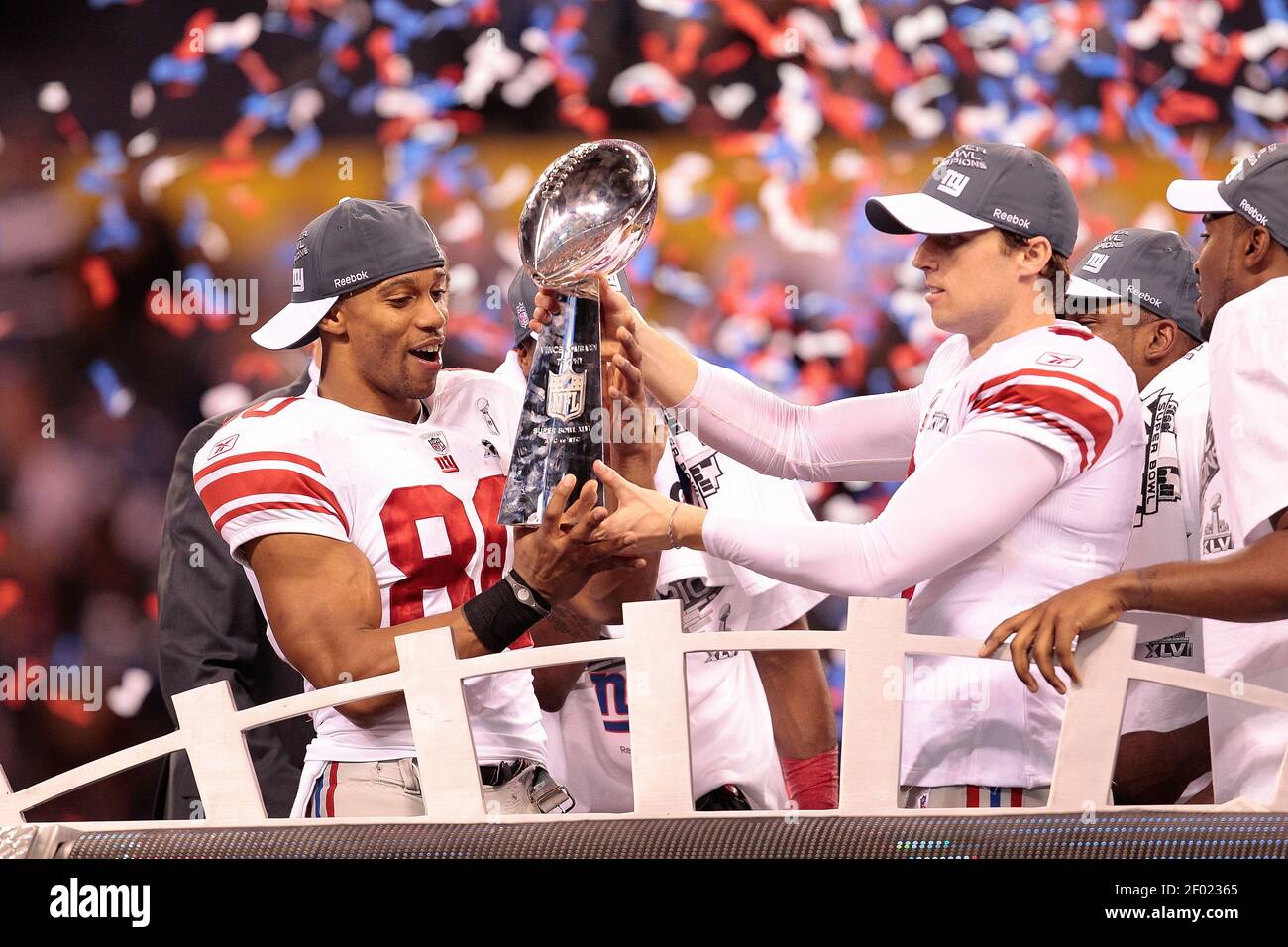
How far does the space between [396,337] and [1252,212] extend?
1.15 metres

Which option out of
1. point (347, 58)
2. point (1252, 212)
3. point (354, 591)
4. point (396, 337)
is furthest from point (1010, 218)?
point (347, 58)

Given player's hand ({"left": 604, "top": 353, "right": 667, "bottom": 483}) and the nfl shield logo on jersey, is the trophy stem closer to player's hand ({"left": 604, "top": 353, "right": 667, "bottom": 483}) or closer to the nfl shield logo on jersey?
the nfl shield logo on jersey

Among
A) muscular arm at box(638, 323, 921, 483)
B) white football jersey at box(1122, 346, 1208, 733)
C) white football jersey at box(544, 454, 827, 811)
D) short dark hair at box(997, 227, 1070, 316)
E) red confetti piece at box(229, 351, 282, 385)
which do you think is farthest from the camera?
red confetti piece at box(229, 351, 282, 385)

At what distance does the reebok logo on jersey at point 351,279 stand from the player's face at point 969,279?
731mm

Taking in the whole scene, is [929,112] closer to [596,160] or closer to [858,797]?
[596,160]

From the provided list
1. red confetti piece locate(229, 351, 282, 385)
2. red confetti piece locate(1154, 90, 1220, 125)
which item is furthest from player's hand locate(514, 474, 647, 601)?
red confetti piece locate(1154, 90, 1220, 125)

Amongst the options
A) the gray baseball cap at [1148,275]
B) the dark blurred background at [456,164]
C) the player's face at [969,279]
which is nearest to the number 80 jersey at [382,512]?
the player's face at [969,279]

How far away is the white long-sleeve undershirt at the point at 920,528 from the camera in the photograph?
169cm

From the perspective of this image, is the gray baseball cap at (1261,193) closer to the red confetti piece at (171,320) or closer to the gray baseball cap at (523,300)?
the gray baseball cap at (523,300)

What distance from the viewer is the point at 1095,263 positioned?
8.93 ft

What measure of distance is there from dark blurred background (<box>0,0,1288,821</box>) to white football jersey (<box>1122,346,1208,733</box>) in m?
1.61

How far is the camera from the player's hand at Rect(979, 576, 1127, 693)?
58.8 inches
